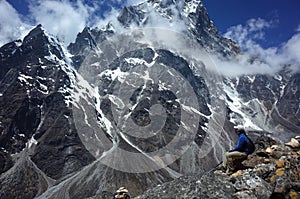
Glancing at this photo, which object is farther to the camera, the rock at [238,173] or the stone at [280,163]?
the rock at [238,173]

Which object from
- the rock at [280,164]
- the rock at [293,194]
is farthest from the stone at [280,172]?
the rock at [293,194]

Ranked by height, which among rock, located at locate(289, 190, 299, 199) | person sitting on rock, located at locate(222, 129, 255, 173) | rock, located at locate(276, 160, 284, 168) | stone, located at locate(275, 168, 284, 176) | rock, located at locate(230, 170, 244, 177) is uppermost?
person sitting on rock, located at locate(222, 129, 255, 173)

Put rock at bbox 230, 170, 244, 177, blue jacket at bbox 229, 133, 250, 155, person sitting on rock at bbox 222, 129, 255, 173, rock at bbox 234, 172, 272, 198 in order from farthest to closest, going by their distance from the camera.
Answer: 1. blue jacket at bbox 229, 133, 250, 155
2. person sitting on rock at bbox 222, 129, 255, 173
3. rock at bbox 230, 170, 244, 177
4. rock at bbox 234, 172, 272, 198

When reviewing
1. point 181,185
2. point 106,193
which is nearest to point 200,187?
point 181,185

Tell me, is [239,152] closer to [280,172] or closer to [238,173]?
[238,173]

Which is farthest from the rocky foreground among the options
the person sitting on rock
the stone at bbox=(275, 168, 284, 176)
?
the person sitting on rock

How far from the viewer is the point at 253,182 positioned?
1831 cm

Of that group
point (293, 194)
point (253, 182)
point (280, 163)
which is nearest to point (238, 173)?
point (280, 163)

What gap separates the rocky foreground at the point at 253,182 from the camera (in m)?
17.6

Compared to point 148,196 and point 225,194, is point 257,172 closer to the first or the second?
point 225,194

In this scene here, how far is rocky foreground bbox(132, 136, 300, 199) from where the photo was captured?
57.9 feet

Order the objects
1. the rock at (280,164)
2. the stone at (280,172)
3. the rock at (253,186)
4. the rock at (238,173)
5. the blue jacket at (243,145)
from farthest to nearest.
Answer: the blue jacket at (243,145) < the rock at (238,173) < the rock at (280,164) < the stone at (280,172) < the rock at (253,186)

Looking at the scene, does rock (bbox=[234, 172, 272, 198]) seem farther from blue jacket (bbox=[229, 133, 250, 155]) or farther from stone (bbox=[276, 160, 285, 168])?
blue jacket (bbox=[229, 133, 250, 155])

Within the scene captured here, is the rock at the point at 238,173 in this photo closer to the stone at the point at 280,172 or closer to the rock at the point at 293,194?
the stone at the point at 280,172
